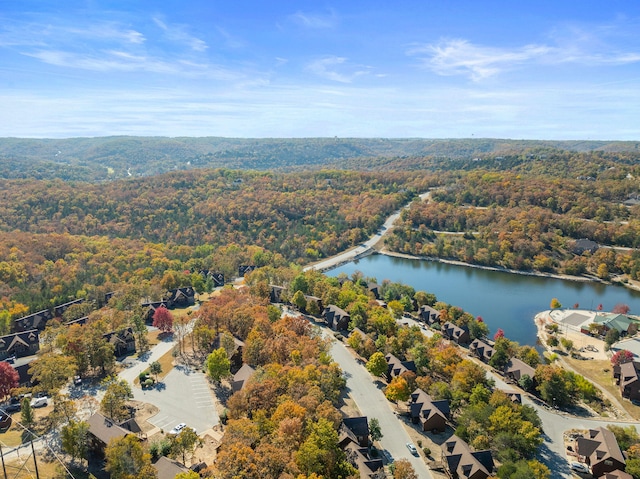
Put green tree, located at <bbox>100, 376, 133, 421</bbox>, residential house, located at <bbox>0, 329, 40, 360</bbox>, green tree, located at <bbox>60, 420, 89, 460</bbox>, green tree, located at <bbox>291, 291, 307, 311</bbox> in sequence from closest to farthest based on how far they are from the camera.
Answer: green tree, located at <bbox>60, 420, 89, 460</bbox>
green tree, located at <bbox>100, 376, 133, 421</bbox>
residential house, located at <bbox>0, 329, 40, 360</bbox>
green tree, located at <bbox>291, 291, 307, 311</bbox>

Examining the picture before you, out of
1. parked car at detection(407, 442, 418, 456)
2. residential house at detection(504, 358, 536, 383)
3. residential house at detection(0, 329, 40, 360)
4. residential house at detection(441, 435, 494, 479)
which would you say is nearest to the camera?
residential house at detection(441, 435, 494, 479)

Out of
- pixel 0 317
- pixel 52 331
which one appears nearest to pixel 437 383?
pixel 52 331

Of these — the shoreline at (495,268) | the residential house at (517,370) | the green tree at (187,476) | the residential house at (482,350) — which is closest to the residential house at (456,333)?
the residential house at (482,350)

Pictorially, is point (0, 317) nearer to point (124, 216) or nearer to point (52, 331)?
point (52, 331)

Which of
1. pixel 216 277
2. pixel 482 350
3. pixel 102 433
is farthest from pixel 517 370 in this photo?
pixel 216 277

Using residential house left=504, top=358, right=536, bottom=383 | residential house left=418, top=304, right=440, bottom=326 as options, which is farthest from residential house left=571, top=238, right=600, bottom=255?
residential house left=504, top=358, right=536, bottom=383

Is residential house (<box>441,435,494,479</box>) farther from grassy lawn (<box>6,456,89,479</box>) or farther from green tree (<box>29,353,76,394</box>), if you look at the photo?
green tree (<box>29,353,76,394</box>)

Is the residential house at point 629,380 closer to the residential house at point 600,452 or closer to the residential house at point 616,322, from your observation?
the residential house at point 600,452
